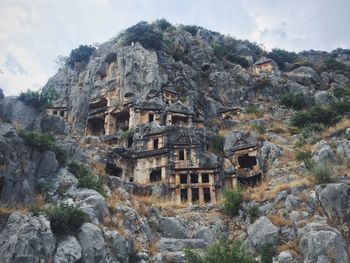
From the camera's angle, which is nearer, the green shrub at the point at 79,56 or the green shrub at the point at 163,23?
the green shrub at the point at 79,56

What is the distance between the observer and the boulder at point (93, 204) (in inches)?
844

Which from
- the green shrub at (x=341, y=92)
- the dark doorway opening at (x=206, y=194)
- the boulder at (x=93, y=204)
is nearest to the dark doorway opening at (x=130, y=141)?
the dark doorway opening at (x=206, y=194)

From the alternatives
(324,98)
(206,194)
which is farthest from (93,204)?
(324,98)

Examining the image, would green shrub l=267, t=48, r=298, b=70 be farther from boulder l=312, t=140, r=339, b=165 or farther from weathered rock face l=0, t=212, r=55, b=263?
weathered rock face l=0, t=212, r=55, b=263

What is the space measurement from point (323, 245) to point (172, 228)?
9.54 m

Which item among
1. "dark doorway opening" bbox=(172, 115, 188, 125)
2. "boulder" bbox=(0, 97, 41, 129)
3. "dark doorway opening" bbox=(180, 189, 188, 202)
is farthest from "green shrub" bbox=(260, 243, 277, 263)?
"dark doorway opening" bbox=(172, 115, 188, 125)

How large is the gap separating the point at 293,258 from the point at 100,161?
20244 millimetres

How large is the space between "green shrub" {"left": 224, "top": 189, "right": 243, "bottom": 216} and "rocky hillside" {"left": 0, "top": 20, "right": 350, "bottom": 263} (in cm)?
8

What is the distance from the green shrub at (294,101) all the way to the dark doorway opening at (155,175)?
78.5 ft

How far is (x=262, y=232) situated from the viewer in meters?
23.5

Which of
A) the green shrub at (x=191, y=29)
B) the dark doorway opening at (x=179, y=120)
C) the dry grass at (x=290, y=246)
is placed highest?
the green shrub at (x=191, y=29)

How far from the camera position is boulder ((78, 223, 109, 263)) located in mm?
18500

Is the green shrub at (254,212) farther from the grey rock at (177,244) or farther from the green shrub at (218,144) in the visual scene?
the green shrub at (218,144)

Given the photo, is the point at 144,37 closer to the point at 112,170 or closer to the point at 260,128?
the point at 260,128
